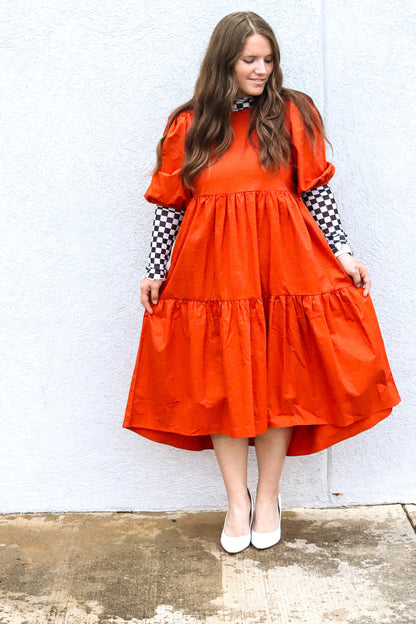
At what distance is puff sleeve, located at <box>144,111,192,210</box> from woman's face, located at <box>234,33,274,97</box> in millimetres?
219

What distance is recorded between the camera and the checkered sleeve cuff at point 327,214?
255 centimetres

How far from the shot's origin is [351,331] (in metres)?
2.51

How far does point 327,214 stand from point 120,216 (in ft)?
2.41

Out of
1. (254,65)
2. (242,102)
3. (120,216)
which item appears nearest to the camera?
(254,65)

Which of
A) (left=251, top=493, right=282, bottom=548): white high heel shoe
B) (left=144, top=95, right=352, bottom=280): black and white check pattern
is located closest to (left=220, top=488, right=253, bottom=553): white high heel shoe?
(left=251, top=493, right=282, bottom=548): white high heel shoe

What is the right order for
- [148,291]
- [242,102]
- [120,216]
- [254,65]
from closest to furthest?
[254,65] < [242,102] < [148,291] < [120,216]

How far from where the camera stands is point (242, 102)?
98.5 inches

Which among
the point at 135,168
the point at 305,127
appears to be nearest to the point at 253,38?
the point at 305,127

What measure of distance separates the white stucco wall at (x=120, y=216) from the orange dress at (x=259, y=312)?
1.03 ft

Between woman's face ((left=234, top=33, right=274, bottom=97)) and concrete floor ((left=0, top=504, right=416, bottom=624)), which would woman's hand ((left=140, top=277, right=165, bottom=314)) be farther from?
concrete floor ((left=0, top=504, right=416, bottom=624))

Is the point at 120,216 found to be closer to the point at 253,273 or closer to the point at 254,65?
the point at 253,273

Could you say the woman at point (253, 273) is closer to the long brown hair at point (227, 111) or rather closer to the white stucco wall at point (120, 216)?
the long brown hair at point (227, 111)

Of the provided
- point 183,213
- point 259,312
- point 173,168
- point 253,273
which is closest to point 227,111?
point 173,168

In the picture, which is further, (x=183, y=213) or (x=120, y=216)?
(x=120, y=216)
